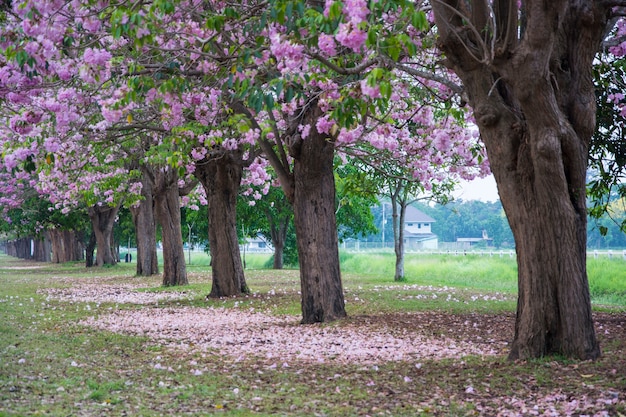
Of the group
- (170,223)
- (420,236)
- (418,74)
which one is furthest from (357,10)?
(420,236)

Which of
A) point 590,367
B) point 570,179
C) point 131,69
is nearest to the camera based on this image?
point 590,367

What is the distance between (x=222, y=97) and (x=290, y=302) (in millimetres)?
5960

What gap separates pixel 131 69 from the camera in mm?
8625

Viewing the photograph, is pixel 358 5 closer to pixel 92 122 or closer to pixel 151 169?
pixel 92 122

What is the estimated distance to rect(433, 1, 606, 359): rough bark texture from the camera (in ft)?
25.2

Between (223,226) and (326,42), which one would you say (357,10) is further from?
(223,226)

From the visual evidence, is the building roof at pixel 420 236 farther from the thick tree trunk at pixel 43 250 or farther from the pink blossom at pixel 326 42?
the pink blossom at pixel 326 42

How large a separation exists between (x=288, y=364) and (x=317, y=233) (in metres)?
4.23

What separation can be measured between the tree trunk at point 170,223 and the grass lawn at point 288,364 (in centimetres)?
659

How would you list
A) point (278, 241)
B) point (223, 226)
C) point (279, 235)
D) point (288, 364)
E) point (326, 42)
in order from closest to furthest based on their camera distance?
point (326, 42) → point (288, 364) → point (223, 226) → point (279, 235) → point (278, 241)

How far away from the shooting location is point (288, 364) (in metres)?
8.99

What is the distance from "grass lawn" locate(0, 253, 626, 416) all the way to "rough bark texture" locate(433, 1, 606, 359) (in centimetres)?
46

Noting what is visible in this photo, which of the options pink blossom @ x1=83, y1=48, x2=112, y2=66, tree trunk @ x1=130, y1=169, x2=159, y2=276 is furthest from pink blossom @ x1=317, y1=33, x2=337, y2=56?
tree trunk @ x1=130, y1=169, x2=159, y2=276

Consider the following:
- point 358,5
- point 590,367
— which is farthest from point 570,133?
point 358,5
